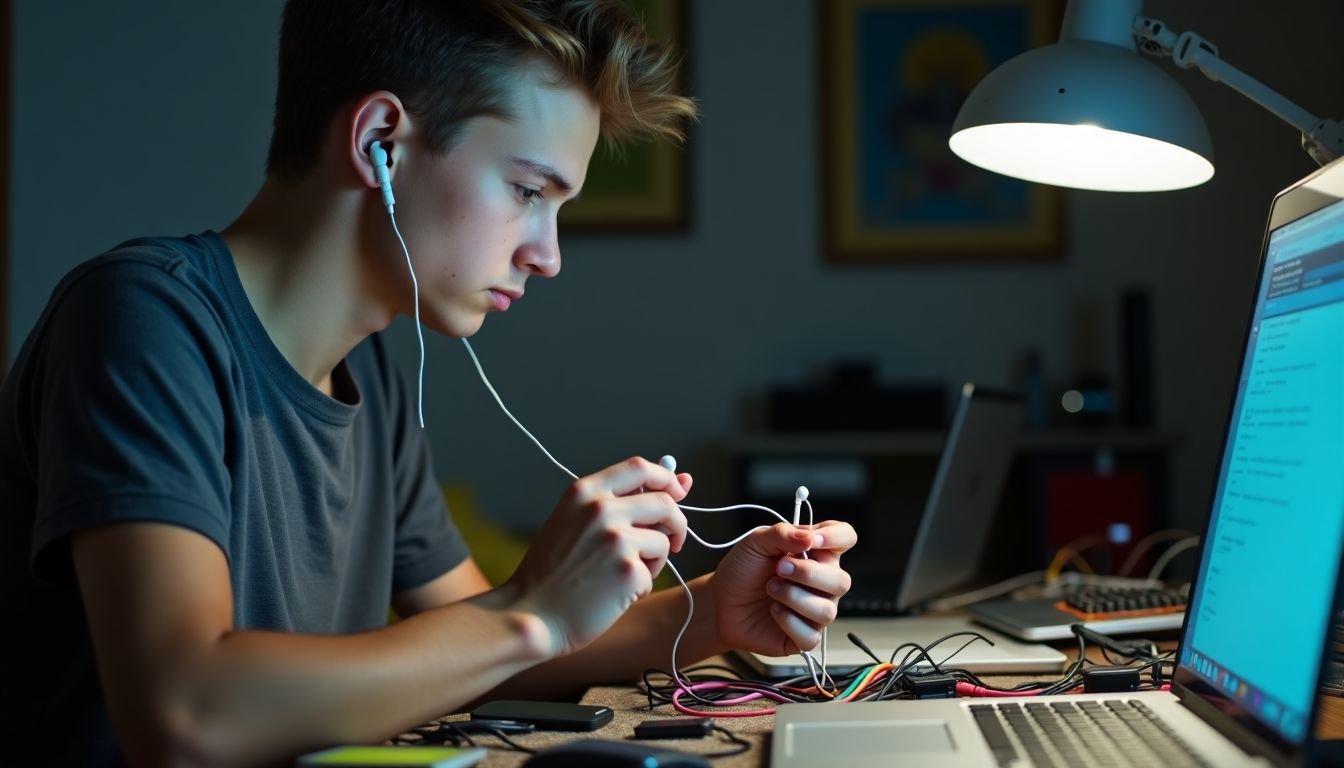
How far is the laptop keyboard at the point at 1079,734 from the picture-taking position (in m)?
0.77

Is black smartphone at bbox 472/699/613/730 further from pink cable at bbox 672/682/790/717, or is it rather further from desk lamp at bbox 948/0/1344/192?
desk lamp at bbox 948/0/1344/192

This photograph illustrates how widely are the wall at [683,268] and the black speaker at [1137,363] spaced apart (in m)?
0.28

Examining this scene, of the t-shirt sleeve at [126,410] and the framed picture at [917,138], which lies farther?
the framed picture at [917,138]

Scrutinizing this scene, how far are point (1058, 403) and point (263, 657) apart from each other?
3.41m

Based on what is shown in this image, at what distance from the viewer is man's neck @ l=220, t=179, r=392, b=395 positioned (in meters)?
1.22

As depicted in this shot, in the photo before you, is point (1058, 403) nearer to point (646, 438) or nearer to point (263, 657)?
point (646, 438)

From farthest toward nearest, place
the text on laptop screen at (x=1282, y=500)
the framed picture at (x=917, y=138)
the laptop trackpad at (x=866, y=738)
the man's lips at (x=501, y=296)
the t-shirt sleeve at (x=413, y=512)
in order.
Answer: the framed picture at (x=917, y=138) → the t-shirt sleeve at (x=413, y=512) → the man's lips at (x=501, y=296) → the laptop trackpad at (x=866, y=738) → the text on laptop screen at (x=1282, y=500)

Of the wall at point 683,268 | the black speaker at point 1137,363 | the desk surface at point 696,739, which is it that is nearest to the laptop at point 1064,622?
the desk surface at point 696,739

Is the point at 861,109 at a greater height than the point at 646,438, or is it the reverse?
the point at 861,109

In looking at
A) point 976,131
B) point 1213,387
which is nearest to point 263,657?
point 976,131

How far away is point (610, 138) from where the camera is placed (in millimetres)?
1450

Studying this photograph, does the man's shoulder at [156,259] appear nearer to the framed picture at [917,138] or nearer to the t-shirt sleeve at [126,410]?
the t-shirt sleeve at [126,410]

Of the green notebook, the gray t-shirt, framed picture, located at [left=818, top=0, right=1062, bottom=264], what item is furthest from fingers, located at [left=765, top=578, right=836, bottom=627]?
framed picture, located at [left=818, top=0, right=1062, bottom=264]

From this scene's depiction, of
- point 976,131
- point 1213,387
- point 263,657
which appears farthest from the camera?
point 1213,387
